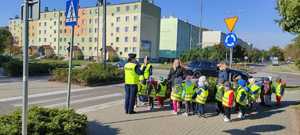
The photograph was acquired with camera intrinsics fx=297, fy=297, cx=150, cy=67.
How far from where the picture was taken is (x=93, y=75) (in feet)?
51.3

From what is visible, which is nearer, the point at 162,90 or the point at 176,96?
the point at 176,96

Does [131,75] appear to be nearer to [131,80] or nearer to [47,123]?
[131,80]

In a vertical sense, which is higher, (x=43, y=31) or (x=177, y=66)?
(x=43, y=31)

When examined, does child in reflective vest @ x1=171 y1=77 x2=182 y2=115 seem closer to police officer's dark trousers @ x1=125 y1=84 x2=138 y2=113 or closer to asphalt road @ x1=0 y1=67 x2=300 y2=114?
police officer's dark trousers @ x1=125 y1=84 x2=138 y2=113

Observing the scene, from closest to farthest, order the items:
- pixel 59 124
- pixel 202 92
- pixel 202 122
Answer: pixel 59 124, pixel 202 122, pixel 202 92

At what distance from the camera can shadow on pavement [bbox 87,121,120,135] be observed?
6379 mm

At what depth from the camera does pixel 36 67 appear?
2030cm

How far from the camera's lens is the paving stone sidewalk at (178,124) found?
6.76 metres

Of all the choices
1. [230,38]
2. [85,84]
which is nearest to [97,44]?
[85,84]

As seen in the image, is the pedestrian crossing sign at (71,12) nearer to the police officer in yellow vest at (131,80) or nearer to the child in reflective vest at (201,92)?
the police officer in yellow vest at (131,80)

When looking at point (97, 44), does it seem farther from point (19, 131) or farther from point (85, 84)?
point (19, 131)

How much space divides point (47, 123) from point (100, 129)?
1.71 m

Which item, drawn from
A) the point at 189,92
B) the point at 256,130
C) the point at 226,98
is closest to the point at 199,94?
the point at 189,92

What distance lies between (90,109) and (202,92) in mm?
3463
